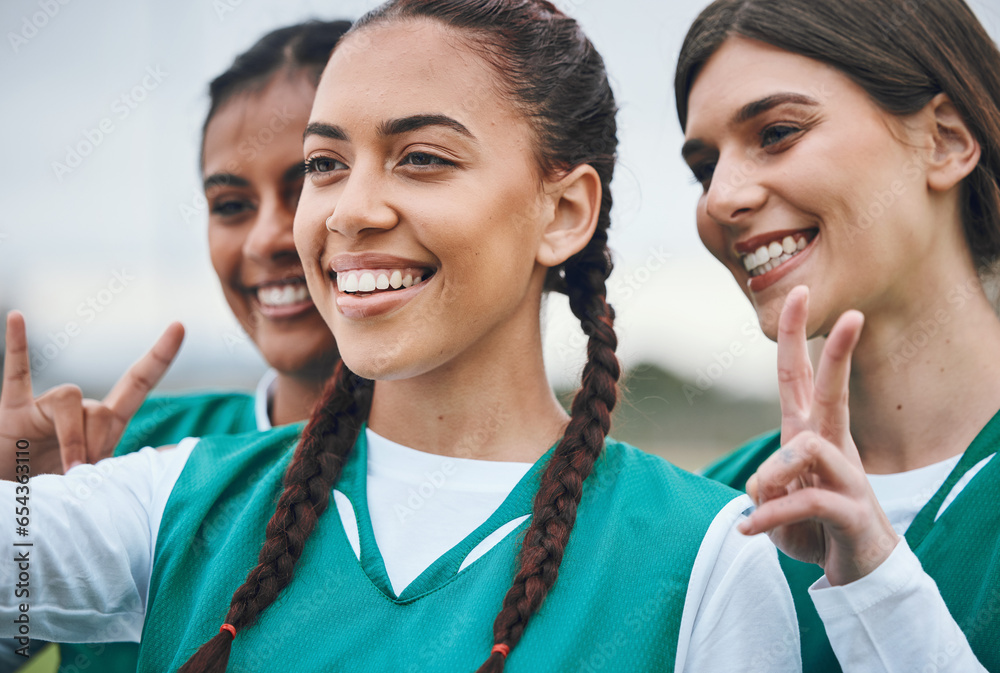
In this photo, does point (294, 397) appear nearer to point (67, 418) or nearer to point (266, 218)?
point (266, 218)

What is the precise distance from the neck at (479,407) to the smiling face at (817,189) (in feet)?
2.37

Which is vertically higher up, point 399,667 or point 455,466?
point 455,466

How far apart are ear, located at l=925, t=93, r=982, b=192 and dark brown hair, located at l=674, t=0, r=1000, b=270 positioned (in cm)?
2

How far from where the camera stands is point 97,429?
7.54 feet

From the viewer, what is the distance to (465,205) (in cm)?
179

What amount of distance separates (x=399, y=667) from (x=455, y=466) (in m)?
0.47

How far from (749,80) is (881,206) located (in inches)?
18.8

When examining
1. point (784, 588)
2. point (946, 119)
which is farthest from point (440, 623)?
point (946, 119)

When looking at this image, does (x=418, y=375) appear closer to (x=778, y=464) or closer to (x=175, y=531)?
(x=175, y=531)

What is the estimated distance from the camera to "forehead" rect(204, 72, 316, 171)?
2.78m

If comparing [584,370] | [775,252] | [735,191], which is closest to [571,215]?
[584,370]

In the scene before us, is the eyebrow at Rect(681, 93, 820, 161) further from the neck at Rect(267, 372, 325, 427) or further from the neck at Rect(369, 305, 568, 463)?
the neck at Rect(267, 372, 325, 427)

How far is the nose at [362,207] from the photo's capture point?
177 centimetres

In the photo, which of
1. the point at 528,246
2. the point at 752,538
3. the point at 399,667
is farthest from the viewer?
the point at 528,246
